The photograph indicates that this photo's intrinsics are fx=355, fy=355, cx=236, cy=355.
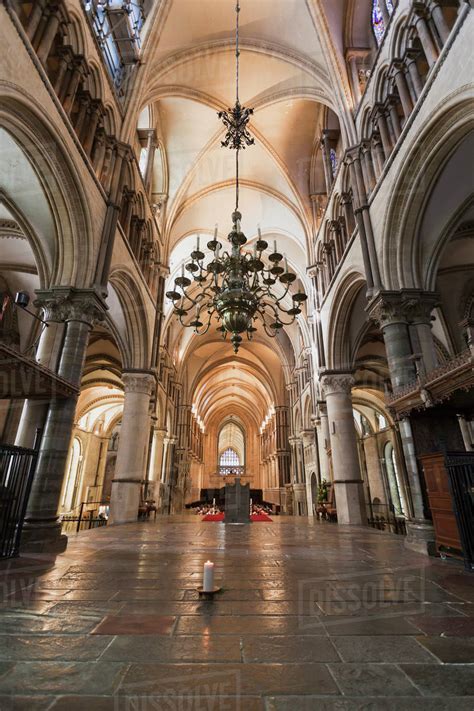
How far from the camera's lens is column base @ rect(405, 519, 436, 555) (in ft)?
17.4

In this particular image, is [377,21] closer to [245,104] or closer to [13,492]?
[245,104]

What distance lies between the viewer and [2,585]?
3.36 meters

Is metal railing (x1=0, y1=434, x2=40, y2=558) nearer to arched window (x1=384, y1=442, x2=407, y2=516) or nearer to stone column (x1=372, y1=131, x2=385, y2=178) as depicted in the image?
stone column (x1=372, y1=131, x2=385, y2=178)

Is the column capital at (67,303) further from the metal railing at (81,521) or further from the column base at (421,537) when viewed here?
the column base at (421,537)

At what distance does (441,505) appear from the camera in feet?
16.2

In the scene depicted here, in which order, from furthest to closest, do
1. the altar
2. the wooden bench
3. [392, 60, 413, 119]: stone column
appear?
the wooden bench < the altar < [392, 60, 413, 119]: stone column

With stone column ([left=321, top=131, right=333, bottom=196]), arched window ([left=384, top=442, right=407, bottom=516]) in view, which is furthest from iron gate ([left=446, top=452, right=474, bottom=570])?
arched window ([left=384, top=442, right=407, bottom=516])

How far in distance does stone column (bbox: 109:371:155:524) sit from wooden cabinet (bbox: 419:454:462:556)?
334 inches

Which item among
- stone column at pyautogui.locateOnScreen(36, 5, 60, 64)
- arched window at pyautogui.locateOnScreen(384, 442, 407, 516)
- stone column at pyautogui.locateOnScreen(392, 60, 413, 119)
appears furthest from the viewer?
arched window at pyautogui.locateOnScreen(384, 442, 407, 516)

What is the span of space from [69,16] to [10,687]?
32.1 ft

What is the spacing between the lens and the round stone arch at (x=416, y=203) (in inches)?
239

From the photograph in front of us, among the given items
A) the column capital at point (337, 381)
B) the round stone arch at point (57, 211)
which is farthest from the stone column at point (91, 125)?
the column capital at point (337, 381)

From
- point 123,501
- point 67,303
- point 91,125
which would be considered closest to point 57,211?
point 67,303

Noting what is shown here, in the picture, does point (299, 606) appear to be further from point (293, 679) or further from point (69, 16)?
point (69, 16)
